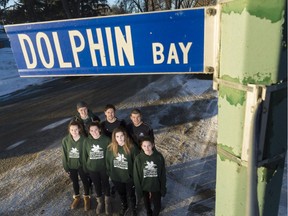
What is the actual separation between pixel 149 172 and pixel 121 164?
1.72 feet

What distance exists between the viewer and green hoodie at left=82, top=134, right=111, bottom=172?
4.81 metres

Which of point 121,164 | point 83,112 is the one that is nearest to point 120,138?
point 121,164

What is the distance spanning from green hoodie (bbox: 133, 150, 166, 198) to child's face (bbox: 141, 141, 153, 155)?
0.21 ft

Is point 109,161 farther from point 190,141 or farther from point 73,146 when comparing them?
point 190,141

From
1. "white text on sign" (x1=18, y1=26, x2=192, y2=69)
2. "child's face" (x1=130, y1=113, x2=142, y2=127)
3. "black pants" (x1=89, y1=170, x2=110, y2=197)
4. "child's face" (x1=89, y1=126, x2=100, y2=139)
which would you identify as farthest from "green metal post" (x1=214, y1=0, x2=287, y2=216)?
"black pants" (x1=89, y1=170, x2=110, y2=197)

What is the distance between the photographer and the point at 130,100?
11.5m

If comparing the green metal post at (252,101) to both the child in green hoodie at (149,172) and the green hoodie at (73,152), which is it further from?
the green hoodie at (73,152)

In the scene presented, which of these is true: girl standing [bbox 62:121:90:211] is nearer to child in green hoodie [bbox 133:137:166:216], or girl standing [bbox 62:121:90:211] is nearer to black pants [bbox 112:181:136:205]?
black pants [bbox 112:181:136:205]

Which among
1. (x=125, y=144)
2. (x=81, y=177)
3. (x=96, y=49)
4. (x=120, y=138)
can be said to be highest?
(x=96, y=49)

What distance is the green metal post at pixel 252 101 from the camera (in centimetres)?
113

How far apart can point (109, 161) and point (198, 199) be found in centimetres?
186

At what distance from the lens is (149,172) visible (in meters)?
4.39

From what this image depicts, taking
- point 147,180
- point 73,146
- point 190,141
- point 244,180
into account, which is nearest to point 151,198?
point 147,180

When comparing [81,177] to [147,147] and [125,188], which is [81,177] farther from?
[147,147]
